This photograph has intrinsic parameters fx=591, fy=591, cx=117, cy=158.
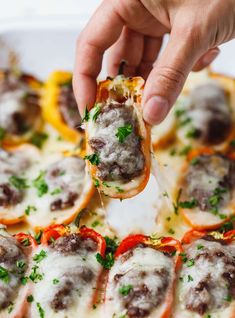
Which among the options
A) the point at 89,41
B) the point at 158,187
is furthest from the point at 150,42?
the point at 158,187

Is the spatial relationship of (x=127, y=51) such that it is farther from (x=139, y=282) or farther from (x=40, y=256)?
(x=139, y=282)

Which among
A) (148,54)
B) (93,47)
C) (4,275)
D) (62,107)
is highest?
(93,47)

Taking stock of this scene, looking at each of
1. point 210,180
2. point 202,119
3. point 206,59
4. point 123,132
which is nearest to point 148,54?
point 206,59

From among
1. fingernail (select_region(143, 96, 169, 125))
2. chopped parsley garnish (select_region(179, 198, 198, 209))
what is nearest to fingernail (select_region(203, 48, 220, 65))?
chopped parsley garnish (select_region(179, 198, 198, 209))

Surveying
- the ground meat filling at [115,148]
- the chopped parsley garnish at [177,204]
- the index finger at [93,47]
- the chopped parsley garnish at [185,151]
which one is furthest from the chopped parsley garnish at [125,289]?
the chopped parsley garnish at [185,151]

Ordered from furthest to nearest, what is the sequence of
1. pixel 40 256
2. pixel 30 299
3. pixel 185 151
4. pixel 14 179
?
pixel 185 151
pixel 14 179
pixel 40 256
pixel 30 299

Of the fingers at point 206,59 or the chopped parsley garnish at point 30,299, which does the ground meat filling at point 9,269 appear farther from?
the fingers at point 206,59

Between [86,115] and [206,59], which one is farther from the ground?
[86,115]

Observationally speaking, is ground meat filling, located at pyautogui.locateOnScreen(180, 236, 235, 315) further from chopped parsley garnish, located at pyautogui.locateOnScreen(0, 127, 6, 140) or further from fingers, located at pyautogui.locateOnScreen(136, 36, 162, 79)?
chopped parsley garnish, located at pyautogui.locateOnScreen(0, 127, 6, 140)
